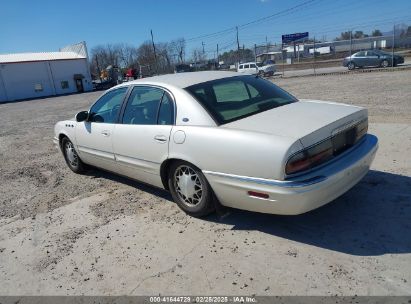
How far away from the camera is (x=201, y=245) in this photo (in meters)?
3.66

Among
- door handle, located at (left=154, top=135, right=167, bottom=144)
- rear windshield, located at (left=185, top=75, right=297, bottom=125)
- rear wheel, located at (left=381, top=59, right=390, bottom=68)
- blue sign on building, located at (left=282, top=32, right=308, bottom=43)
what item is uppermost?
blue sign on building, located at (left=282, top=32, right=308, bottom=43)

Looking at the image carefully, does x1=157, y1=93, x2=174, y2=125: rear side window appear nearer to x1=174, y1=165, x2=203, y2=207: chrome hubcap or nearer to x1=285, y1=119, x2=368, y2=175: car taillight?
x1=174, y1=165, x2=203, y2=207: chrome hubcap

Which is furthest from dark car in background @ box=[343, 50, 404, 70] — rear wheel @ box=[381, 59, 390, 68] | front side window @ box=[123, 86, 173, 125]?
front side window @ box=[123, 86, 173, 125]

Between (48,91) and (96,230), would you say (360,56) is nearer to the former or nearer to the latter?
(96,230)

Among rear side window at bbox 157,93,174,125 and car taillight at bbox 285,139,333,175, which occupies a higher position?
rear side window at bbox 157,93,174,125

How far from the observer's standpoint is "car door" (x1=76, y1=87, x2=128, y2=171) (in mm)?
5062

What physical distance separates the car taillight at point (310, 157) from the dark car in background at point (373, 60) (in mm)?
24932

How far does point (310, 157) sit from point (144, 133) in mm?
1985

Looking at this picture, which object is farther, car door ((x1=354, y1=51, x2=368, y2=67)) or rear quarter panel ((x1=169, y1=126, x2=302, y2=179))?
car door ((x1=354, y1=51, x2=368, y2=67))

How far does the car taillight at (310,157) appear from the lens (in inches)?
126

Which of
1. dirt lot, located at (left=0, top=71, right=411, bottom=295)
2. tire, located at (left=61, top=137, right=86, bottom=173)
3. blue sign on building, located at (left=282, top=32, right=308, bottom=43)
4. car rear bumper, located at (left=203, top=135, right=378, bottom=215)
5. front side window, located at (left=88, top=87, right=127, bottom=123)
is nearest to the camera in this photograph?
dirt lot, located at (left=0, top=71, right=411, bottom=295)

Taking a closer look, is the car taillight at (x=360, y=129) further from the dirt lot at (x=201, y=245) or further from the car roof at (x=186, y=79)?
the car roof at (x=186, y=79)

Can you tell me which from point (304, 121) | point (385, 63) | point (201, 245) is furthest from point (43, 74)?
point (304, 121)

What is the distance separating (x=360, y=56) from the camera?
28344 millimetres
